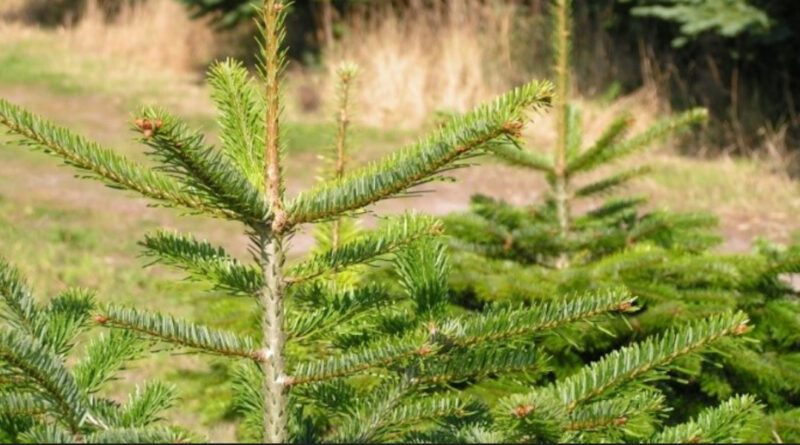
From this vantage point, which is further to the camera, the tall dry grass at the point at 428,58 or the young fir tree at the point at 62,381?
the tall dry grass at the point at 428,58

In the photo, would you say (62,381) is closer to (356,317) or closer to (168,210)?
(356,317)

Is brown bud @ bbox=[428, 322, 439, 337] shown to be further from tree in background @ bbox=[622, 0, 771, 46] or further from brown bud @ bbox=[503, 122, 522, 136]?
tree in background @ bbox=[622, 0, 771, 46]

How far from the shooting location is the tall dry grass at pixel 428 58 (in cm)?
1200

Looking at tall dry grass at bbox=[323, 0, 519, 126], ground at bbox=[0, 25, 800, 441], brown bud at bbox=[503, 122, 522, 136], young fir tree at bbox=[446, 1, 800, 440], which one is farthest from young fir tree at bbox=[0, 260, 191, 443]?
tall dry grass at bbox=[323, 0, 519, 126]

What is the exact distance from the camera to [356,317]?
1914mm

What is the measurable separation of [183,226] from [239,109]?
658 centimetres

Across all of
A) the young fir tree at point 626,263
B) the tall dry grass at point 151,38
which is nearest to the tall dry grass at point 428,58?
the tall dry grass at point 151,38

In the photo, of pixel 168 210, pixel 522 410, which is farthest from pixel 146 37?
pixel 522 410

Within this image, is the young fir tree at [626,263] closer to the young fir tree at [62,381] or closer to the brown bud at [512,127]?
the brown bud at [512,127]

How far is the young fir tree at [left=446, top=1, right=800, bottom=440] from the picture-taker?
301cm

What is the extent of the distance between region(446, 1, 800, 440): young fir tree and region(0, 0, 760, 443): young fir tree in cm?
91

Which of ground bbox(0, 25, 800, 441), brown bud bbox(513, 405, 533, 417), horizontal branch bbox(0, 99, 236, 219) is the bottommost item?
ground bbox(0, 25, 800, 441)

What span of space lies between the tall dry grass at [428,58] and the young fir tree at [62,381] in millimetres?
9590

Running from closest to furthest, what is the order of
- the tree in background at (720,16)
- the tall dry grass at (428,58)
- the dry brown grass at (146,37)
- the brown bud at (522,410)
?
the brown bud at (522,410)
the tree in background at (720,16)
the tall dry grass at (428,58)
the dry brown grass at (146,37)
